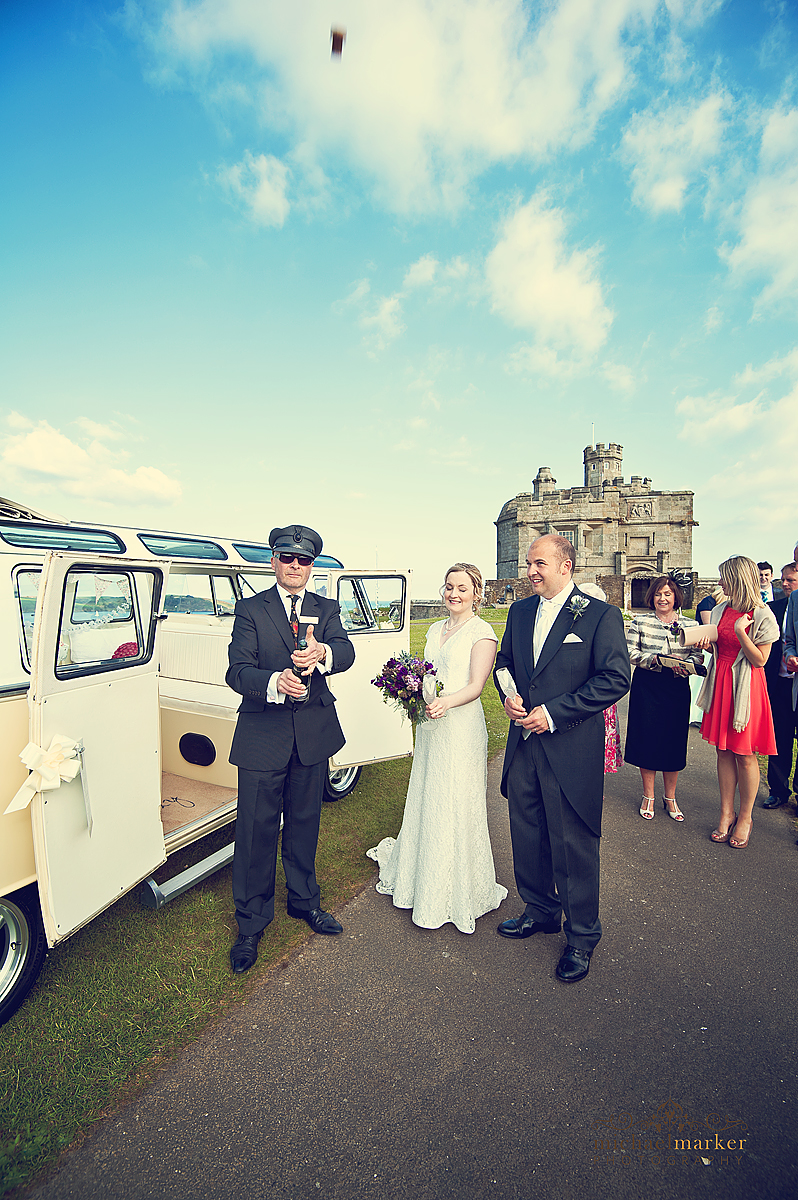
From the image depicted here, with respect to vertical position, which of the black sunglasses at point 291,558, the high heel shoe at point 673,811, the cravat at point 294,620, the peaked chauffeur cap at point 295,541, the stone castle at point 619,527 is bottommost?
the high heel shoe at point 673,811

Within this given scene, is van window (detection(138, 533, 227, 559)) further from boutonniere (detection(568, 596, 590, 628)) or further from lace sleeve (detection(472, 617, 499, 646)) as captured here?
boutonniere (detection(568, 596, 590, 628))

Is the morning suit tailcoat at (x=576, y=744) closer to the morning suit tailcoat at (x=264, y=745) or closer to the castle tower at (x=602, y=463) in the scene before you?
the morning suit tailcoat at (x=264, y=745)

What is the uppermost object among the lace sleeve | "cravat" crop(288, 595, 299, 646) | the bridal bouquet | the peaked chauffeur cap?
the peaked chauffeur cap

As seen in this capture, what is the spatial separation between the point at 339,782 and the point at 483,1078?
12.5 feet

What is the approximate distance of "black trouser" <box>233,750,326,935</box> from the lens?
139 inches

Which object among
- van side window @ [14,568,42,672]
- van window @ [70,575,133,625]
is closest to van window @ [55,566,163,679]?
van window @ [70,575,133,625]

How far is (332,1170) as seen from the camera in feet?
7.24

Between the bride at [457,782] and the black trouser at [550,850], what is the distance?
0.33 m

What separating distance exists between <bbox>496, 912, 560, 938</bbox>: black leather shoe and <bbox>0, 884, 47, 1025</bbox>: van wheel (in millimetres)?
2942

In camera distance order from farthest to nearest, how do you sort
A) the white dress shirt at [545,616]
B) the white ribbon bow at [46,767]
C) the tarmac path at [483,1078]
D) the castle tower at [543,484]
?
1. the castle tower at [543,484]
2. the white dress shirt at [545,616]
3. the white ribbon bow at [46,767]
4. the tarmac path at [483,1078]

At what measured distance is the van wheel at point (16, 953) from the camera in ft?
9.60

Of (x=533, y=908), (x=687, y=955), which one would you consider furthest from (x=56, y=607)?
(x=687, y=955)

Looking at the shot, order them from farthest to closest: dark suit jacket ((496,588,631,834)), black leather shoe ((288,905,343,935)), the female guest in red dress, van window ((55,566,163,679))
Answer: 1. the female guest in red dress
2. black leather shoe ((288,905,343,935))
3. dark suit jacket ((496,588,631,834))
4. van window ((55,566,163,679))

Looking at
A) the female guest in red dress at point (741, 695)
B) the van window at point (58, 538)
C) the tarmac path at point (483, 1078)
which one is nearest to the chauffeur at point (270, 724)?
the tarmac path at point (483, 1078)
